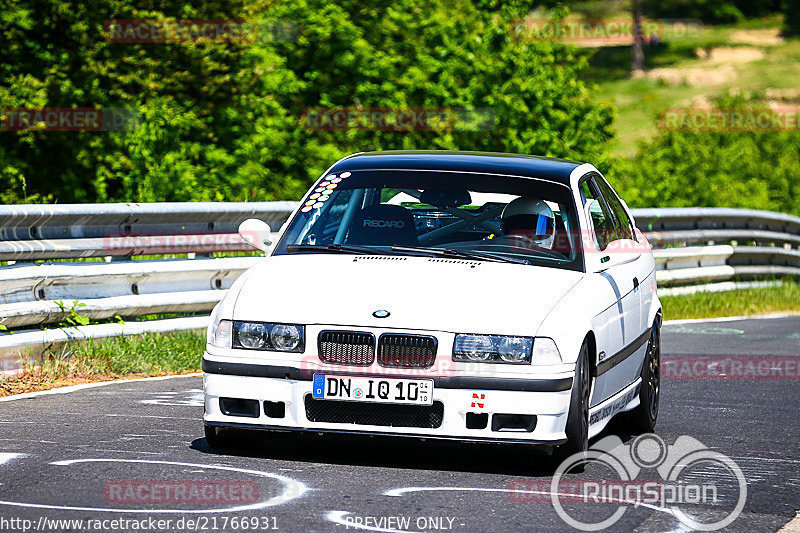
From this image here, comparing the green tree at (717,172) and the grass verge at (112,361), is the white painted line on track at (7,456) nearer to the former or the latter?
the grass verge at (112,361)

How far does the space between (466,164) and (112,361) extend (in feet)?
10.6

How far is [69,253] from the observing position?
953 cm

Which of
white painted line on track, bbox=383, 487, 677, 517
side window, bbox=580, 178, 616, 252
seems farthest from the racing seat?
white painted line on track, bbox=383, 487, 677, 517

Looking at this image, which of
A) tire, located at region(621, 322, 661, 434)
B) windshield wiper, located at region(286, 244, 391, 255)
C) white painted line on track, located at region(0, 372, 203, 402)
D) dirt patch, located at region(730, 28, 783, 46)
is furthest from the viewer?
dirt patch, located at region(730, 28, 783, 46)

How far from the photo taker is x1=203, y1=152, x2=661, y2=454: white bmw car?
618 cm

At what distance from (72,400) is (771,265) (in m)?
14.4

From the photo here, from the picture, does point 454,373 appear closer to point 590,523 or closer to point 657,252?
point 590,523

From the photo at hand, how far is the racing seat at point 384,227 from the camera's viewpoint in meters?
7.31

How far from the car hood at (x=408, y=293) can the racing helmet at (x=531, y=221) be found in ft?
1.23

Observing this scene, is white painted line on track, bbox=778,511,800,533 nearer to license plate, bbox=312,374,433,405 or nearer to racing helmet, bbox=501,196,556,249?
license plate, bbox=312,374,433,405

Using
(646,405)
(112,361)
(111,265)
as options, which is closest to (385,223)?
(646,405)

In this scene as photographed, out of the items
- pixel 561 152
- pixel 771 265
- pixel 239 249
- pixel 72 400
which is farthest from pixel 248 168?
pixel 72 400

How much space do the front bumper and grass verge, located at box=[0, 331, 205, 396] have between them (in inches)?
113

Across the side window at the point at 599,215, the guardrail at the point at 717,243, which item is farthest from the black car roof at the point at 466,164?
the guardrail at the point at 717,243
